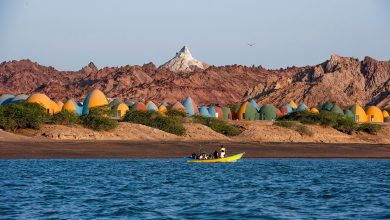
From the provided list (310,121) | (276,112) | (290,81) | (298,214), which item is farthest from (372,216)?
(290,81)

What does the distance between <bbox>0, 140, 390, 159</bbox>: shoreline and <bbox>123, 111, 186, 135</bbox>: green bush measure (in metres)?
5.45

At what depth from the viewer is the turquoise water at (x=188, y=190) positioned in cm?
2467

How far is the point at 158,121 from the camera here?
68.1 meters

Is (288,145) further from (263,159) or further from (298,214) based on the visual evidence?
(298,214)

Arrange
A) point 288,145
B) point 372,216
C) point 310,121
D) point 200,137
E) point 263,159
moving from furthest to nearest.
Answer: point 310,121 → point 200,137 → point 288,145 → point 263,159 → point 372,216

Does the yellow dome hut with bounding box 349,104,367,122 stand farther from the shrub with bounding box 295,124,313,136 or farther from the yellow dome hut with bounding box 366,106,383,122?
the shrub with bounding box 295,124,313,136

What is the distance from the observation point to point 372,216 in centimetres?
2427

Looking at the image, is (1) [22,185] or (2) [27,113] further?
(2) [27,113]

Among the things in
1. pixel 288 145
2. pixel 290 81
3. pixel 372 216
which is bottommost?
pixel 372 216

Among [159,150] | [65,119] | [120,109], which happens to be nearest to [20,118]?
[65,119]

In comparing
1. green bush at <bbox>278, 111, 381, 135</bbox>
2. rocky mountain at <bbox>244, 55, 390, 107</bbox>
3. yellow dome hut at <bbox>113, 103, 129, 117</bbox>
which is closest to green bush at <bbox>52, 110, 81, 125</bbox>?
yellow dome hut at <bbox>113, 103, 129, 117</bbox>

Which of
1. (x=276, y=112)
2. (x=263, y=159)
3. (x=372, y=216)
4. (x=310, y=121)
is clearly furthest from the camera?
(x=276, y=112)

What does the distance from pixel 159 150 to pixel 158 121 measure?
52.2ft

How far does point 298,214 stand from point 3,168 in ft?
62.9
